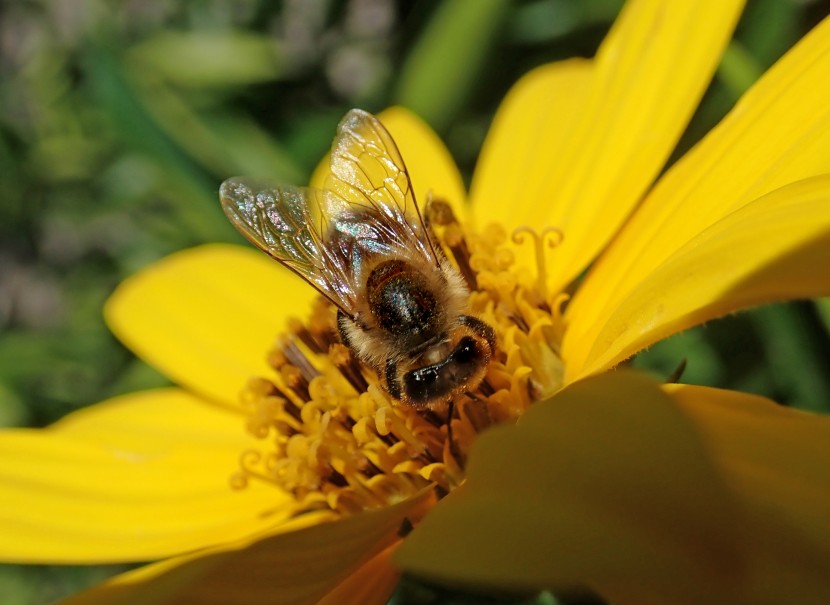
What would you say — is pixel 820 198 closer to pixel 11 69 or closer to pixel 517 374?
pixel 517 374

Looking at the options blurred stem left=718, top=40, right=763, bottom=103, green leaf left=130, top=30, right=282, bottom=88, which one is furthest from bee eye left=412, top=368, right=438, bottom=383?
green leaf left=130, top=30, right=282, bottom=88

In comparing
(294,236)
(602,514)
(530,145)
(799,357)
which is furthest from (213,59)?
(602,514)

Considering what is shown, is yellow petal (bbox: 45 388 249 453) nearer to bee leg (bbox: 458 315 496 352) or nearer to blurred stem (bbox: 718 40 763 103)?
bee leg (bbox: 458 315 496 352)

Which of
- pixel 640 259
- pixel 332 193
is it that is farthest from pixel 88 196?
pixel 640 259

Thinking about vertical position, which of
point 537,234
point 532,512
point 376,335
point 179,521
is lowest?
point 532,512

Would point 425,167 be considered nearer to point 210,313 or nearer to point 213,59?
point 210,313

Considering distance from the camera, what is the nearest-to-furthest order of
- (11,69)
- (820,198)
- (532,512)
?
(532,512) < (820,198) < (11,69)
